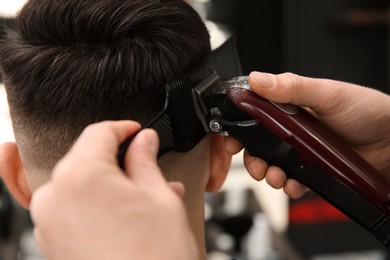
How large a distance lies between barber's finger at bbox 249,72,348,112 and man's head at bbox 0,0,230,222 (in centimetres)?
14

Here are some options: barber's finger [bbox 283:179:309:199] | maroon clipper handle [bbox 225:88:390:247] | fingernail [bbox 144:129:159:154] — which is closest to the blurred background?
barber's finger [bbox 283:179:309:199]

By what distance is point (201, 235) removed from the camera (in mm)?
1054

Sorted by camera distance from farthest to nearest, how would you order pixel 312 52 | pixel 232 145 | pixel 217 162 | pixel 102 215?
pixel 312 52 → pixel 217 162 → pixel 232 145 → pixel 102 215

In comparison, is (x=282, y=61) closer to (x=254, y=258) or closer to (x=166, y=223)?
(x=254, y=258)

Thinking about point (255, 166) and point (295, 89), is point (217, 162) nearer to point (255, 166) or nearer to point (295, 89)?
point (255, 166)

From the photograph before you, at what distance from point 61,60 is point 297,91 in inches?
16.7

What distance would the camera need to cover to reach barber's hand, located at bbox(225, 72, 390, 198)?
895 mm

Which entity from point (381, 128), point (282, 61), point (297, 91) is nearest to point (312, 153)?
point (297, 91)

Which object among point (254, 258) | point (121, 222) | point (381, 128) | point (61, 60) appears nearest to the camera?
point (121, 222)

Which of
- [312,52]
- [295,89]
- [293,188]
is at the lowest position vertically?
[312,52]

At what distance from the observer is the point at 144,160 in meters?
0.69

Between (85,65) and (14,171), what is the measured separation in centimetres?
34

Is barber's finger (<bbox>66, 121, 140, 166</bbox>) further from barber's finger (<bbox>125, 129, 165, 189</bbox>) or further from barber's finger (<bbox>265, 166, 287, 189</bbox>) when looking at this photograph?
barber's finger (<bbox>265, 166, 287, 189</bbox>)

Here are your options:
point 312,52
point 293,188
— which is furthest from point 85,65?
point 312,52
